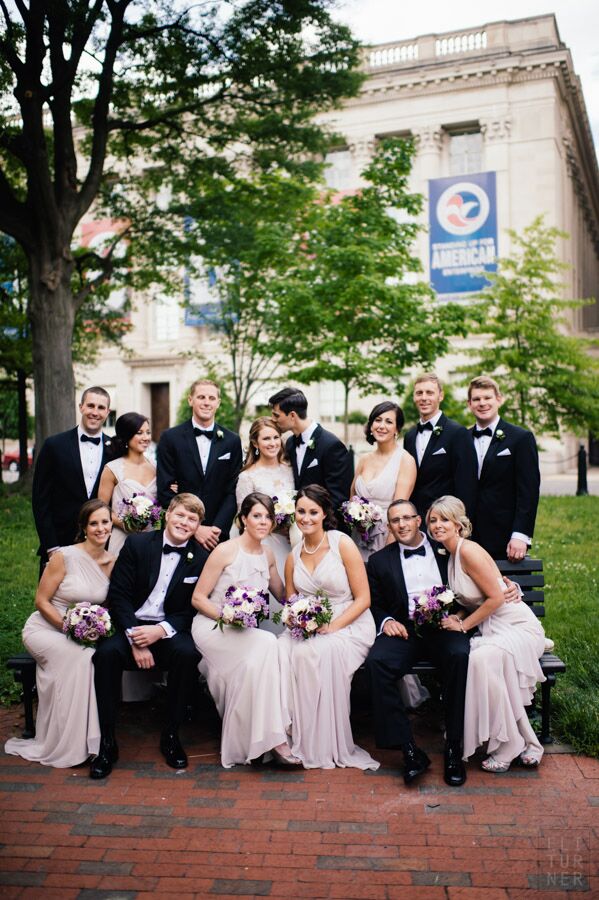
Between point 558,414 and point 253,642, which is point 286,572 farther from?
point 558,414

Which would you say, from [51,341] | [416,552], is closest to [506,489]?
[416,552]

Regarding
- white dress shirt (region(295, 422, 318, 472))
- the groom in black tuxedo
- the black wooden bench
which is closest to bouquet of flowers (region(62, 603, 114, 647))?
the black wooden bench

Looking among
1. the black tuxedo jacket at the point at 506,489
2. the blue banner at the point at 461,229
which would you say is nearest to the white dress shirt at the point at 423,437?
the black tuxedo jacket at the point at 506,489

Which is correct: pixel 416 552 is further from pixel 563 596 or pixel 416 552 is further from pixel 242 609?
pixel 563 596

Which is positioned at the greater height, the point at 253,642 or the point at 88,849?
the point at 253,642

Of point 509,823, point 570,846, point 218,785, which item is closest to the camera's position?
point 570,846

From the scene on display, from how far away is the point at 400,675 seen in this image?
5.43m

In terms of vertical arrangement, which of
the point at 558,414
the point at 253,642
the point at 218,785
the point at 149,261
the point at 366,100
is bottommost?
the point at 218,785

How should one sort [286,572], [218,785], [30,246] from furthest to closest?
1. [30,246]
2. [286,572]
3. [218,785]

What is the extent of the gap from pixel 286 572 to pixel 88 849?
2.40 meters

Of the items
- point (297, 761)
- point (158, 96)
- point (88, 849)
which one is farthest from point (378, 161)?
point (88, 849)

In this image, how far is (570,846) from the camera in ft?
13.8

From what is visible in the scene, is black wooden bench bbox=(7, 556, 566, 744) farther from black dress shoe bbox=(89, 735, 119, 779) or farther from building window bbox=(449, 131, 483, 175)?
building window bbox=(449, 131, 483, 175)

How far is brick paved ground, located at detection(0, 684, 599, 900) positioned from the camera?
3914mm
